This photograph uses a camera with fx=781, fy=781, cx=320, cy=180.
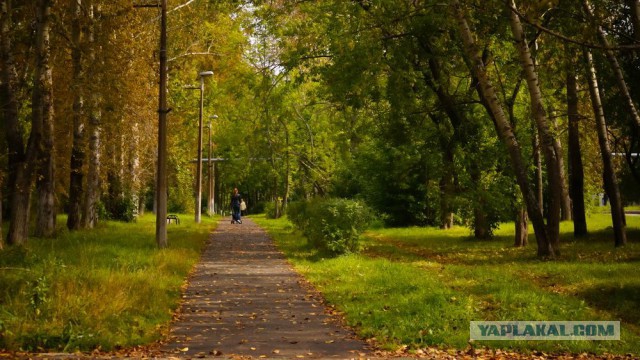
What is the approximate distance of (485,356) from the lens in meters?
8.83

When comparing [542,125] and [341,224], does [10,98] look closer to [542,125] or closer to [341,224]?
[341,224]

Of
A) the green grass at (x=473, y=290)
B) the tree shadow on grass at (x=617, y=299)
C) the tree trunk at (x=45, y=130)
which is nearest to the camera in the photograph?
the green grass at (x=473, y=290)

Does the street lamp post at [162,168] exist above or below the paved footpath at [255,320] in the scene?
above

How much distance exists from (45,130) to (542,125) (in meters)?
13.0

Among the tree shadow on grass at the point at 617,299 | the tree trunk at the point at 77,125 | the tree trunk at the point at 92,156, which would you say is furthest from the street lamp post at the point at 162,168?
the tree shadow on grass at the point at 617,299

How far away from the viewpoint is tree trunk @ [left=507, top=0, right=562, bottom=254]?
18750 millimetres

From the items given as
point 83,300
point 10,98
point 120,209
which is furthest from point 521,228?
point 120,209

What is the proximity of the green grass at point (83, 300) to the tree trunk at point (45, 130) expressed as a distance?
4209 mm

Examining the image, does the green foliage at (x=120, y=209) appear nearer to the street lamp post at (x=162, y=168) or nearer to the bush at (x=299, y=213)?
the bush at (x=299, y=213)

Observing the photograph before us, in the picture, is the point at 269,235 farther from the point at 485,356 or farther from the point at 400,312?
the point at 485,356

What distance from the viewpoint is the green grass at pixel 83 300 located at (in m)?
9.07
